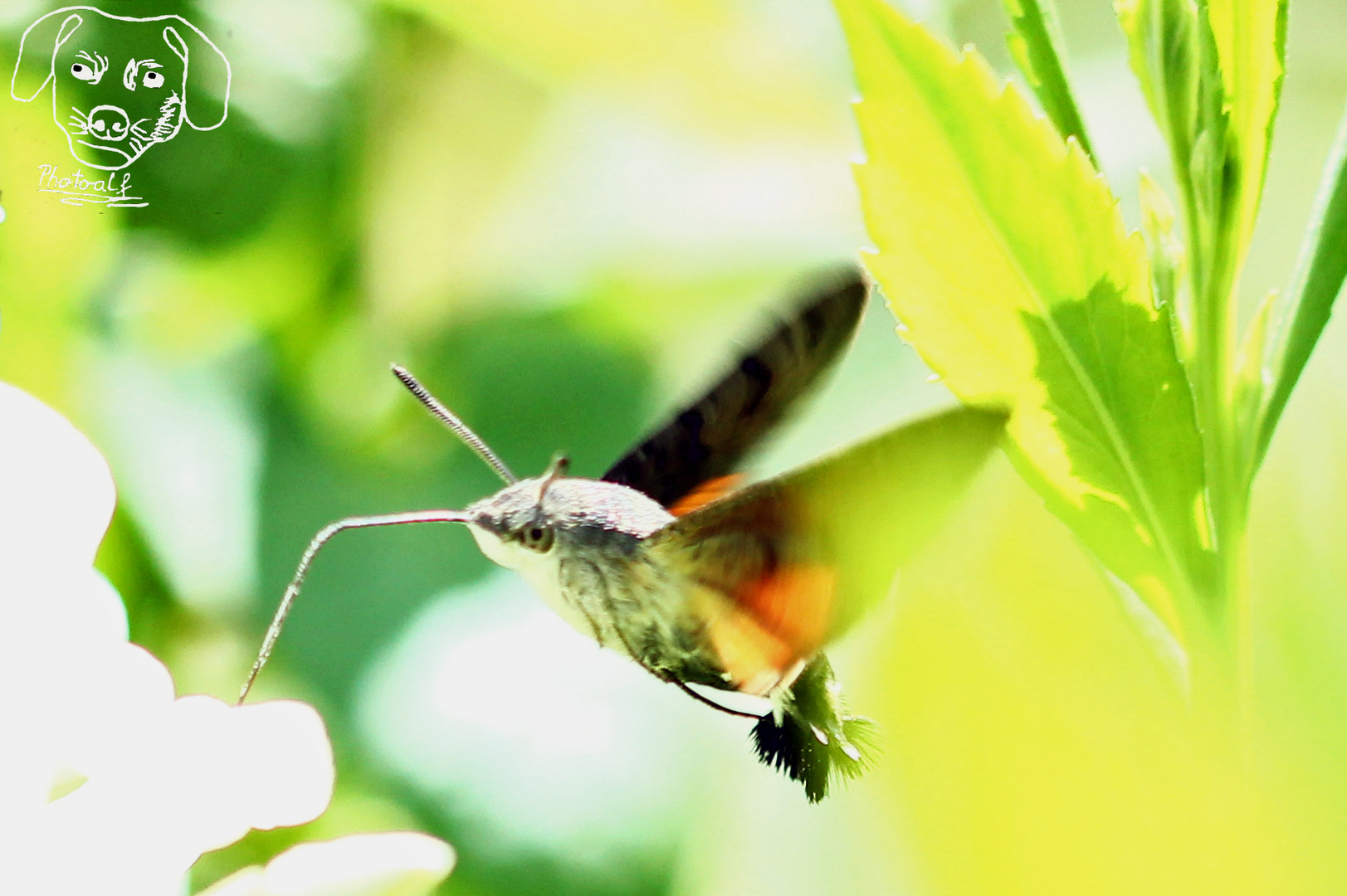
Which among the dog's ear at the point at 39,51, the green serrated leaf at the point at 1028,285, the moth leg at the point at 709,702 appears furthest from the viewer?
the dog's ear at the point at 39,51

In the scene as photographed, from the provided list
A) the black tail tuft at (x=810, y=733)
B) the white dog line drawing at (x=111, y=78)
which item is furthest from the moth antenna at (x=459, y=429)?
the white dog line drawing at (x=111, y=78)

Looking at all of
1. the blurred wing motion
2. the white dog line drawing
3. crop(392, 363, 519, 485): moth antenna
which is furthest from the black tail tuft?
the white dog line drawing

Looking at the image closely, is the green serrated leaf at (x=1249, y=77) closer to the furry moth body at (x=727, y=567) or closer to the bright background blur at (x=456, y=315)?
the furry moth body at (x=727, y=567)

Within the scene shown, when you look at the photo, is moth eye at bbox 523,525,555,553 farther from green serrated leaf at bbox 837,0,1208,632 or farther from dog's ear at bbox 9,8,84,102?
dog's ear at bbox 9,8,84,102

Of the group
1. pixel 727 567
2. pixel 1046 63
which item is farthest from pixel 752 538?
pixel 1046 63

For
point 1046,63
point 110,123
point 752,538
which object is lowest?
point 110,123

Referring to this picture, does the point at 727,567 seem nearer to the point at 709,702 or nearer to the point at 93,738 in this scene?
the point at 709,702

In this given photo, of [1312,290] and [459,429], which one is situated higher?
[1312,290]
